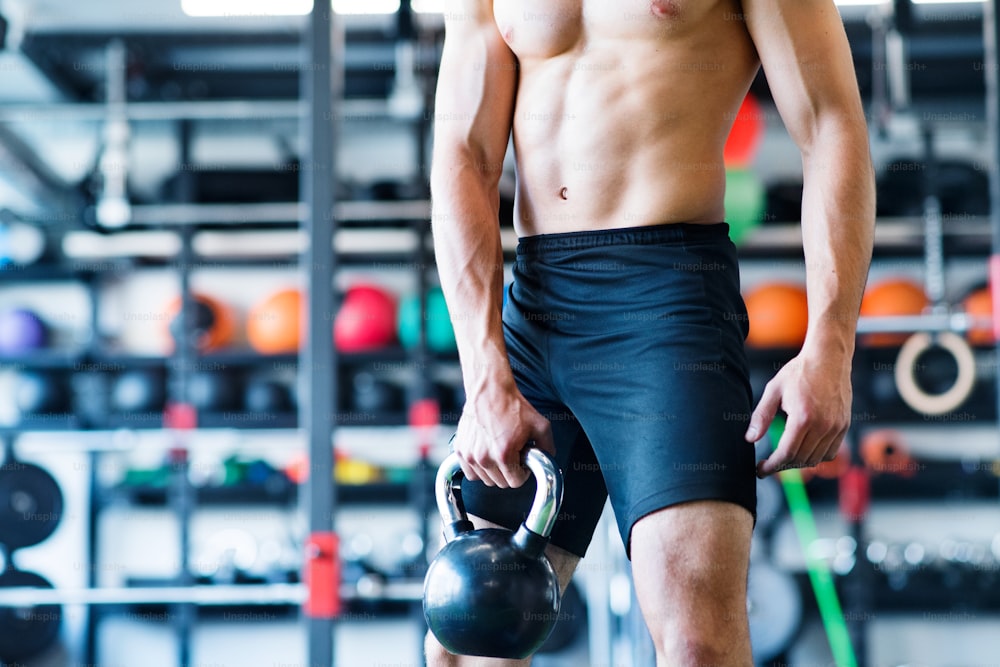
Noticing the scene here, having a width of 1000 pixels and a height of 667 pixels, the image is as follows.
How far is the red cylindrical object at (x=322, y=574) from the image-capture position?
8.63 ft

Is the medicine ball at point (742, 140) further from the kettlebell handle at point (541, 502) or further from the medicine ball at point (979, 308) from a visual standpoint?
the kettlebell handle at point (541, 502)

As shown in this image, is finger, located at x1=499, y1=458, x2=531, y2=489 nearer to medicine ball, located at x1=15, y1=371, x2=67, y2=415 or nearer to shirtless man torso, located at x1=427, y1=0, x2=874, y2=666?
shirtless man torso, located at x1=427, y1=0, x2=874, y2=666

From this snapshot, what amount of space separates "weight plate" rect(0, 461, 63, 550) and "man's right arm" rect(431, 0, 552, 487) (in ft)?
16.6

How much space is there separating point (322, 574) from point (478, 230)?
4.61 ft

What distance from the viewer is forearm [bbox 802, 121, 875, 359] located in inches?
53.3

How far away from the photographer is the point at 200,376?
6043mm

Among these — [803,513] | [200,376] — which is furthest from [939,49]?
[200,376]

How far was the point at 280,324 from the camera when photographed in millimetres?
5965

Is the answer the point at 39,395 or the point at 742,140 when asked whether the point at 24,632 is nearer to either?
the point at 39,395

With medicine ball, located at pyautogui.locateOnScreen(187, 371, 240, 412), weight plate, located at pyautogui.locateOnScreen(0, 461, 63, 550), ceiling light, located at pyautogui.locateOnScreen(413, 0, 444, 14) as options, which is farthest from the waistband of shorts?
weight plate, located at pyautogui.locateOnScreen(0, 461, 63, 550)

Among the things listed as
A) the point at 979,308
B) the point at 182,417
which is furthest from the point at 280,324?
the point at 979,308

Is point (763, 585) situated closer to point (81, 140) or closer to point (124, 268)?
point (124, 268)

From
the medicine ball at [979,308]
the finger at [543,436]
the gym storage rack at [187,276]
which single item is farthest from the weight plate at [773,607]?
the finger at [543,436]

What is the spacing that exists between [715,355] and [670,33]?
0.46 m
